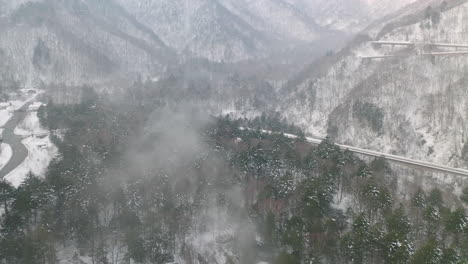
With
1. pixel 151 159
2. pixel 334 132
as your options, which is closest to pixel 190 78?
pixel 334 132

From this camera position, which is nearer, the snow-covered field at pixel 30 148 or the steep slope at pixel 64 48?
the snow-covered field at pixel 30 148

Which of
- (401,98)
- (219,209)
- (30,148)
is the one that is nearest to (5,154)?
(30,148)

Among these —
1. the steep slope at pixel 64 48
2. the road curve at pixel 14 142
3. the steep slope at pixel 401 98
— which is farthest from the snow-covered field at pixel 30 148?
the steep slope at pixel 401 98

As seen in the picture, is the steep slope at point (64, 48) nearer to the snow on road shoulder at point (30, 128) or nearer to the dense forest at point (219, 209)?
the snow on road shoulder at point (30, 128)

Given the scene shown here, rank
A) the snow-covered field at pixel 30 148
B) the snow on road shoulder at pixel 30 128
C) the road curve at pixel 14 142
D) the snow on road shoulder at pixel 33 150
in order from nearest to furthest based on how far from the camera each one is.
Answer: the snow on road shoulder at pixel 33 150
the snow-covered field at pixel 30 148
the road curve at pixel 14 142
the snow on road shoulder at pixel 30 128

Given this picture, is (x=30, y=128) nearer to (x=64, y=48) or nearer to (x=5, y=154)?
(x=5, y=154)
